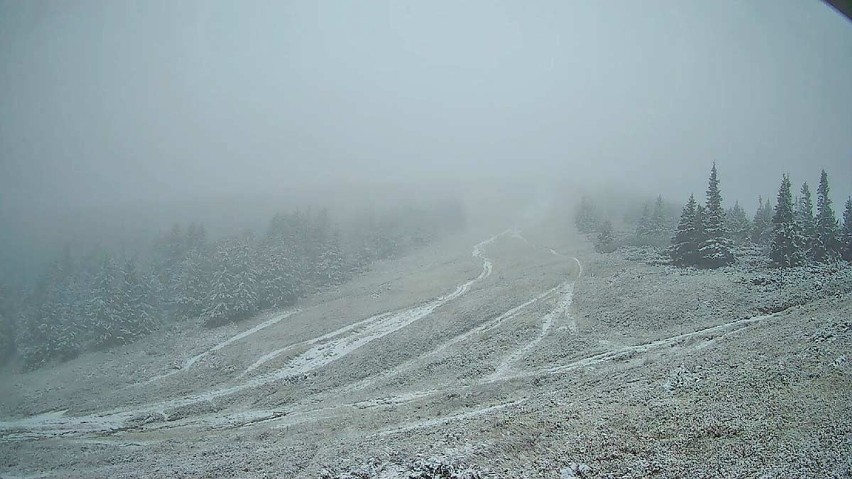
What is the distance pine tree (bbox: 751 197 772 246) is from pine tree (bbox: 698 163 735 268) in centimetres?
348

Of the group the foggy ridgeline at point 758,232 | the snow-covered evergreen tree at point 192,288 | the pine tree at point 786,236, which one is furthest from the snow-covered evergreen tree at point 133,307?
the pine tree at point 786,236

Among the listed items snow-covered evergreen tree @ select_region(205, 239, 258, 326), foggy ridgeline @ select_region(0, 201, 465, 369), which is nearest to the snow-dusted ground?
foggy ridgeline @ select_region(0, 201, 465, 369)

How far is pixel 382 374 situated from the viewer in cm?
2319

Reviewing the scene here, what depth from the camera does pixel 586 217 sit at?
2324 inches

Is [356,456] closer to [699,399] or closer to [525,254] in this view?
[699,399]

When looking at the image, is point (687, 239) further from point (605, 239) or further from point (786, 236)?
point (605, 239)

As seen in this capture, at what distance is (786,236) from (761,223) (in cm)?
745

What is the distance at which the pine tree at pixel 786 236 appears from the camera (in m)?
26.5

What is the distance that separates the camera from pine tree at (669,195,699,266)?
30828 mm

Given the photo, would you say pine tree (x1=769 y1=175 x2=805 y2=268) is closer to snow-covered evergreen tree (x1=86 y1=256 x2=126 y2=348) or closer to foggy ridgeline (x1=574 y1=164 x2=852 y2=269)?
foggy ridgeline (x1=574 y1=164 x2=852 y2=269)

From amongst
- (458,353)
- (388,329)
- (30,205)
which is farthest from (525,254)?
(30,205)

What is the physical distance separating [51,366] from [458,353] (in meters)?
23.3

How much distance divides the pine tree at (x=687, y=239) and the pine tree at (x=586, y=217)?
2099cm

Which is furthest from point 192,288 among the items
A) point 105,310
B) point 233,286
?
point 105,310
